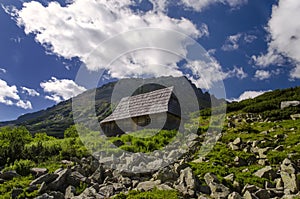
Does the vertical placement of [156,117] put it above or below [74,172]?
above

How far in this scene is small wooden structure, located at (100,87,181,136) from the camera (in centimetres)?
2941

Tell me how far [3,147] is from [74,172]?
7386 millimetres

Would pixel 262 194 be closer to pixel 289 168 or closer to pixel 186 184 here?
pixel 186 184

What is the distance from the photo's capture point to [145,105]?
31438mm

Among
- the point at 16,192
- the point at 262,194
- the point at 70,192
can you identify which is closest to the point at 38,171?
the point at 16,192

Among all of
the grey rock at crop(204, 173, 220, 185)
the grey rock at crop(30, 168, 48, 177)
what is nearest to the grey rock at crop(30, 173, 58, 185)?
the grey rock at crop(30, 168, 48, 177)

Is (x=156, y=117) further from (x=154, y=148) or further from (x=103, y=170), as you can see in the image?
(x=103, y=170)

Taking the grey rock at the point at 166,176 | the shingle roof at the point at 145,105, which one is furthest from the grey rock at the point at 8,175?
the shingle roof at the point at 145,105

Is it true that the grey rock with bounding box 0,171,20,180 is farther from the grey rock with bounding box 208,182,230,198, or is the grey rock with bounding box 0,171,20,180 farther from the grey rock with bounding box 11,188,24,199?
the grey rock with bounding box 208,182,230,198

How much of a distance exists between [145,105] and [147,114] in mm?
1745

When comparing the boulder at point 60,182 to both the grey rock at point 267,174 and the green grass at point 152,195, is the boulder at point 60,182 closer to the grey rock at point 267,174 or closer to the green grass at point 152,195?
the green grass at point 152,195

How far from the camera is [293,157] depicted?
13836 millimetres

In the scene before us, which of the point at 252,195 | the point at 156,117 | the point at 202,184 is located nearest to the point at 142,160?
the point at 202,184

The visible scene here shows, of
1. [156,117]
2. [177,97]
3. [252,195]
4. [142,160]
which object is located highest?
[177,97]
